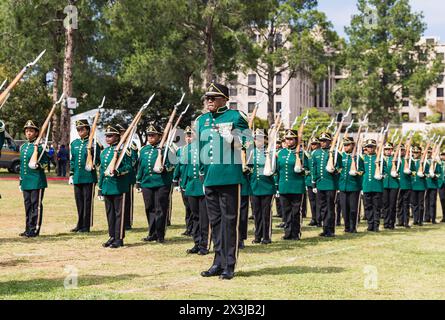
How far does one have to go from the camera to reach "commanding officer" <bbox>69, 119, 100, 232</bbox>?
12711 mm

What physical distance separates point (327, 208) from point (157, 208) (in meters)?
3.49

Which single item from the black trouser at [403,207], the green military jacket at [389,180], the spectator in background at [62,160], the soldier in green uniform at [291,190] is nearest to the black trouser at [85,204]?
the soldier in green uniform at [291,190]

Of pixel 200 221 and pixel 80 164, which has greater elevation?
pixel 80 164

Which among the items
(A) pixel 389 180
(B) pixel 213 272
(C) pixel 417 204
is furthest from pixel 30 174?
(C) pixel 417 204

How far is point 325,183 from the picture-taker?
1353cm

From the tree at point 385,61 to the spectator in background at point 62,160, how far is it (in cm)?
2310

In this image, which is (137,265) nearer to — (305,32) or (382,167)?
(382,167)

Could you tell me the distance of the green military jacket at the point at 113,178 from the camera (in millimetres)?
10883

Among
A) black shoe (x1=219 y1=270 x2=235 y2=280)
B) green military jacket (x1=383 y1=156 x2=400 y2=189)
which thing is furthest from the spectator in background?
black shoe (x1=219 y1=270 x2=235 y2=280)

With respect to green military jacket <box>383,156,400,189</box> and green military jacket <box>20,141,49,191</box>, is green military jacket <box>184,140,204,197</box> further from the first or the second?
green military jacket <box>383,156,400,189</box>

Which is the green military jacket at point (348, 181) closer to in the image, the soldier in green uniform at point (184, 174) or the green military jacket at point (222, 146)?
the soldier in green uniform at point (184, 174)

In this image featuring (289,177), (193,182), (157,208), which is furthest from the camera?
(289,177)

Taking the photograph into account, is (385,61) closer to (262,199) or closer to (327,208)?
(327,208)

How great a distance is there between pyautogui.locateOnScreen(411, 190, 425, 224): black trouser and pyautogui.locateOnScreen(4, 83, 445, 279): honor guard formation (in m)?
1.35
